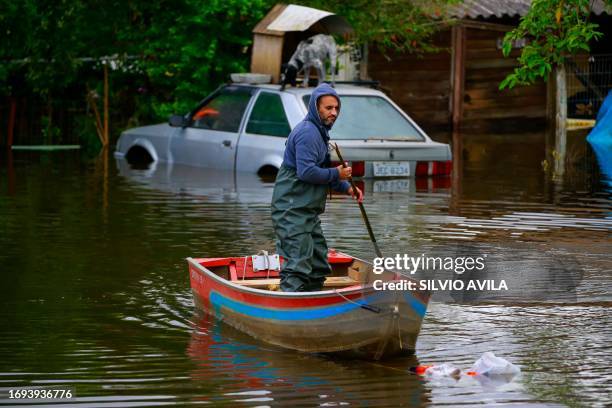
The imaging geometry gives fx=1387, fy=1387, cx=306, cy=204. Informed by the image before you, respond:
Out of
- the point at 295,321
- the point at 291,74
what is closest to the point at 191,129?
the point at 291,74

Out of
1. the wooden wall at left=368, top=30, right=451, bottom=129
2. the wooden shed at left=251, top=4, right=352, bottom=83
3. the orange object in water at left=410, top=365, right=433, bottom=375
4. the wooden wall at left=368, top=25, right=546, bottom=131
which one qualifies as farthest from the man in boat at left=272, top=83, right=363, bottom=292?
the wooden wall at left=368, top=30, right=451, bottom=129

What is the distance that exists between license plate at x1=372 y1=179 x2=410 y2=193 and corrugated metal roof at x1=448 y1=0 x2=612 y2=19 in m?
11.6

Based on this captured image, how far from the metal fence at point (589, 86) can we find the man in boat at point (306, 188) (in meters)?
19.9

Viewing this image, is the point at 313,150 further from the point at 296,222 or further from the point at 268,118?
the point at 268,118

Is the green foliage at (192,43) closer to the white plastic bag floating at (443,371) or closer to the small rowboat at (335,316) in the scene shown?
the small rowboat at (335,316)

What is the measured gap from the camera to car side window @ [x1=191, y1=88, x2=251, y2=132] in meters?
18.3

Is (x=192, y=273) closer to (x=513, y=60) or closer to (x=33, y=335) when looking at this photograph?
(x=33, y=335)

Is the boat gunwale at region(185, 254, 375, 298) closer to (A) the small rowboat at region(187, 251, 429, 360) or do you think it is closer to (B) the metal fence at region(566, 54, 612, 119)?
(A) the small rowboat at region(187, 251, 429, 360)

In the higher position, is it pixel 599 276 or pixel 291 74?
pixel 291 74

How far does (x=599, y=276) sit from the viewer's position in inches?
445

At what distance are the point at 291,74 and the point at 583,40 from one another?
16.9ft

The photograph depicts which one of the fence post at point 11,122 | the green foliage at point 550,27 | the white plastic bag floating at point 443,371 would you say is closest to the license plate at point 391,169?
the green foliage at point 550,27

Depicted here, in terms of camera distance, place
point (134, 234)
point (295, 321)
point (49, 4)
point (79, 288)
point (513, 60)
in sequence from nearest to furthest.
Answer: point (295, 321) → point (79, 288) → point (134, 234) → point (49, 4) → point (513, 60)

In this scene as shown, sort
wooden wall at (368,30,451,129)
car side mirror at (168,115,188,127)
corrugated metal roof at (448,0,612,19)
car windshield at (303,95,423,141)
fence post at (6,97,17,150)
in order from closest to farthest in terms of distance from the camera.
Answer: car windshield at (303,95,423,141) < car side mirror at (168,115,188,127) < fence post at (6,97,17,150) < corrugated metal roof at (448,0,612,19) < wooden wall at (368,30,451,129)
